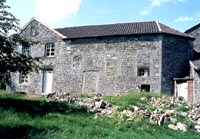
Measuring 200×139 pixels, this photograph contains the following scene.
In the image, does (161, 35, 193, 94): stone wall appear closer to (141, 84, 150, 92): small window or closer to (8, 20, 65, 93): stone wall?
(141, 84, 150, 92): small window

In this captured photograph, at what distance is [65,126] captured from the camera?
533 inches

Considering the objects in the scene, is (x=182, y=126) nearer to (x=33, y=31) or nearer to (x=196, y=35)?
(x=196, y=35)

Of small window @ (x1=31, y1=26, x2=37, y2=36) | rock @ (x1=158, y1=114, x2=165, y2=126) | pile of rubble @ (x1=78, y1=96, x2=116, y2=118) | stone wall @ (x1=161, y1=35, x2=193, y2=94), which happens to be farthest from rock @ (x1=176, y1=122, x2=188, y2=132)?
small window @ (x1=31, y1=26, x2=37, y2=36)

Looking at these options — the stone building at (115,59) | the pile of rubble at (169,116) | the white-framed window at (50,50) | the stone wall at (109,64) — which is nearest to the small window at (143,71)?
the stone building at (115,59)

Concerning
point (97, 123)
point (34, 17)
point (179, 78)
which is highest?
point (34, 17)

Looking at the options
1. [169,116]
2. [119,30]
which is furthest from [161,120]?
[119,30]

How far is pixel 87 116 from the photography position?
16484 millimetres

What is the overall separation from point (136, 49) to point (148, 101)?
31.5 ft

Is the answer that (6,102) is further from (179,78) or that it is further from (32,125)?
(179,78)

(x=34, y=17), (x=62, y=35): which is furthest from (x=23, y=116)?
(x=34, y=17)

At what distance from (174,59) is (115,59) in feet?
17.5

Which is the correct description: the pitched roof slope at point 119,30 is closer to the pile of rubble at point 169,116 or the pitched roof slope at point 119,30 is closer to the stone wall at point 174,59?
the stone wall at point 174,59

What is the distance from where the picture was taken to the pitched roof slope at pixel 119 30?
103ft

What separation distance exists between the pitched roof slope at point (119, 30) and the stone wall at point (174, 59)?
75 centimetres
